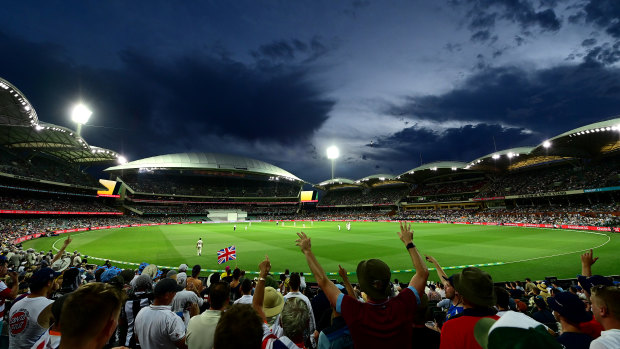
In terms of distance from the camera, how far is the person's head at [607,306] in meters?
2.62

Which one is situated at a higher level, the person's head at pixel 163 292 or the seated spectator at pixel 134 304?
the person's head at pixel 163 292

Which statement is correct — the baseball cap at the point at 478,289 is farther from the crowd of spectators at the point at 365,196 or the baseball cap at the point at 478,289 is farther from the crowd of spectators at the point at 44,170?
the crowd of spectators at the point at 365,196

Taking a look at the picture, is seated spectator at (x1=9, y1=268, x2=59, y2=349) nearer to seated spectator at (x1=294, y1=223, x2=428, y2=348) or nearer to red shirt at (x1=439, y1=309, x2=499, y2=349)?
seated spectator at (x1=294, y1=223, x2=428, y2=348)

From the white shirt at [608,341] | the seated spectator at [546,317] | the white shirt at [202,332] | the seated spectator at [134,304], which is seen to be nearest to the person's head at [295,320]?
the white shirt at [202,332]

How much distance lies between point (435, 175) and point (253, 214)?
64.1m

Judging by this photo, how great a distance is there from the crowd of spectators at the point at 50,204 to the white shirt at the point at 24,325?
57.9 m

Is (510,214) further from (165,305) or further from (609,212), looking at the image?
(165,305)

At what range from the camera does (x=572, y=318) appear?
300cm

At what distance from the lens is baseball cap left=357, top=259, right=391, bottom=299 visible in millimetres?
2432

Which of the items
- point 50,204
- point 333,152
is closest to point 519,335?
point 333,152

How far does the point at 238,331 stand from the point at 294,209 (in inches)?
4169

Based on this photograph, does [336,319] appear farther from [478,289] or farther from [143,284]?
[143,284]

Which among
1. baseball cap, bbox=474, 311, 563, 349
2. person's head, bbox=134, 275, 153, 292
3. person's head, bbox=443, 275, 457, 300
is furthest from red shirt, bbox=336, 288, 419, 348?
person's head, bbox=134, 275, 153, 292

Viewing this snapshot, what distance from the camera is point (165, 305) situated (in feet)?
12.3
